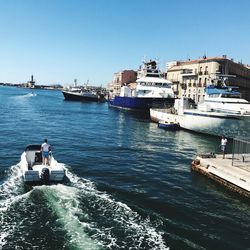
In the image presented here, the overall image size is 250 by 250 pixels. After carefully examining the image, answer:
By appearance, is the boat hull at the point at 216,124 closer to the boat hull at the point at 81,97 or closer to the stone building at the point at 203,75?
the stone building at the point at 203,75

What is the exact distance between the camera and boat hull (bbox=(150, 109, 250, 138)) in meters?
45.8

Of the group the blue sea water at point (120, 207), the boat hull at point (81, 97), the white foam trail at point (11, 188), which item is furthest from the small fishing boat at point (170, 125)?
the boat hull at point (81, 97)

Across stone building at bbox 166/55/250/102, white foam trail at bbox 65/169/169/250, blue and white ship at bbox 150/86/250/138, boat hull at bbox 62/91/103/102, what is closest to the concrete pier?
white foam trail at bbox 65/169/169/250

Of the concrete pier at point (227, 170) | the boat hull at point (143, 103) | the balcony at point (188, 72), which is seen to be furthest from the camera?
the balcony at point (188, 72)

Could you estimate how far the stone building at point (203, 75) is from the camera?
96688 millimetres

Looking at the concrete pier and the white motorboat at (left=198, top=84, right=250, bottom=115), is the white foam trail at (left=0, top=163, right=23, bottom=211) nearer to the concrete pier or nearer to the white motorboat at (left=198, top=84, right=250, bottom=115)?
Answer: the concrete pier

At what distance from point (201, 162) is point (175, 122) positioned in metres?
30.4

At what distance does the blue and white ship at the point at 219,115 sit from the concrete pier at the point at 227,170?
17.9 metres

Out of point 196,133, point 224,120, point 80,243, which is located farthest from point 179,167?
point 196,133

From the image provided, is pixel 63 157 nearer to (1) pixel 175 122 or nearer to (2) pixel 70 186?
(2) pixel 70 186

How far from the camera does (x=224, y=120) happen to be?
154 ft

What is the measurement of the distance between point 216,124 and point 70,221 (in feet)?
115

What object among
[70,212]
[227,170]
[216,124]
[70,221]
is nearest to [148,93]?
[216,124]

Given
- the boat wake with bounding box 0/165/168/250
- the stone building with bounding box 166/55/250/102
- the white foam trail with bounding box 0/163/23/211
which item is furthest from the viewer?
the stone building with bounding box 166/55/250/102
